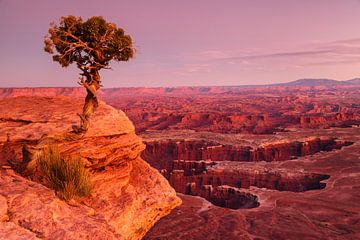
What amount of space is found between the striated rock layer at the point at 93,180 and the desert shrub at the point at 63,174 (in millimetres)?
349

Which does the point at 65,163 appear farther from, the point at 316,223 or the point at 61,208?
the point at 316,223

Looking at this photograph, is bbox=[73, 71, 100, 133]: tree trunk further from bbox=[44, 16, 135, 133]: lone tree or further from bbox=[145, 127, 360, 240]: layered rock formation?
bbox=[145, 127, 360, 240]: layered rock formation

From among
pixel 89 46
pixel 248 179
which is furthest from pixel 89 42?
pixel 248 179

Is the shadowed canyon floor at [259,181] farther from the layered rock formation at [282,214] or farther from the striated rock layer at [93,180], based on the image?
the striated rock layer at [93,180]

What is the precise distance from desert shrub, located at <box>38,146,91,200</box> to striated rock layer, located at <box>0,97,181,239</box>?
35 cm

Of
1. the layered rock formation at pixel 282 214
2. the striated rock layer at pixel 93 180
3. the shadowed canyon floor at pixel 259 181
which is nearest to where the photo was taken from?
the striated rock layer at pixel 93 180

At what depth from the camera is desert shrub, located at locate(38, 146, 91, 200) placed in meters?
9.55

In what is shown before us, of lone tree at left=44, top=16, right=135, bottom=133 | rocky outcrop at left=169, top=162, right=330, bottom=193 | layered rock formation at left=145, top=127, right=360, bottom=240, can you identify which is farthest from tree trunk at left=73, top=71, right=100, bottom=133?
rocky outcrop at left=169, top=162, right=330, bottom=193

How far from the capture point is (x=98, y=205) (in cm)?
1095

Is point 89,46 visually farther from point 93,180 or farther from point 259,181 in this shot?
point 259,181

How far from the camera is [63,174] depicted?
981 cm

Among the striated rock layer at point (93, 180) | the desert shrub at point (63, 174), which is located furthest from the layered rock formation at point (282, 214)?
the desert shrub at point (63, 174)

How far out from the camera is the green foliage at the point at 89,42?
12.1 m

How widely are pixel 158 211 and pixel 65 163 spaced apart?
5.29 metres
